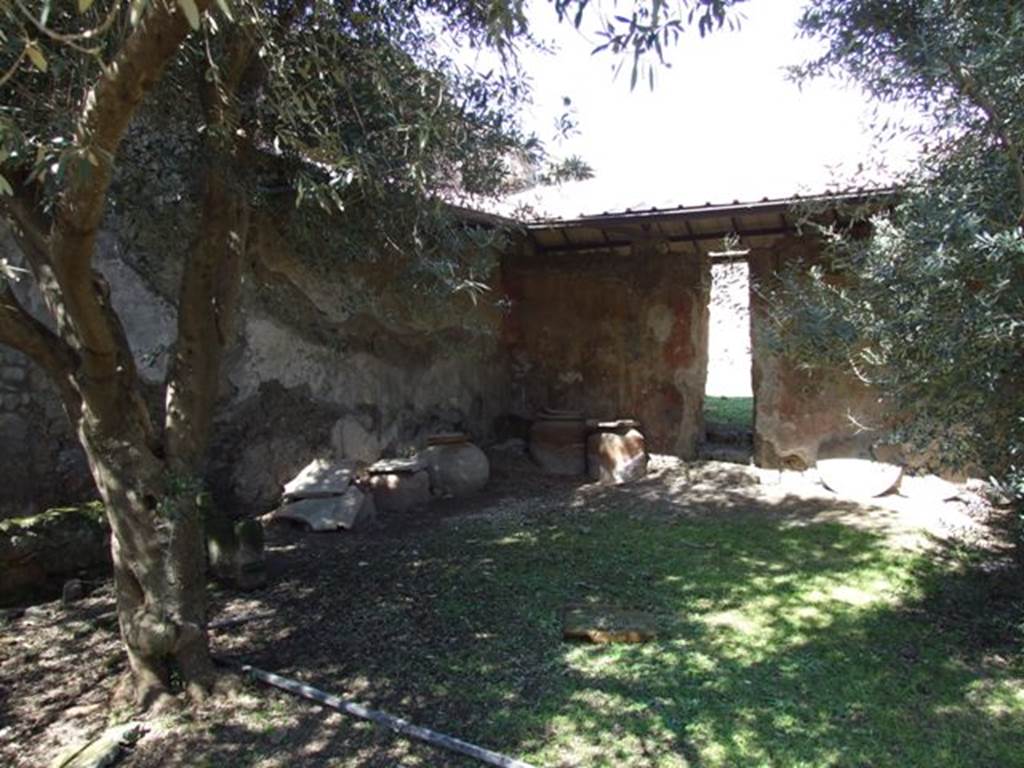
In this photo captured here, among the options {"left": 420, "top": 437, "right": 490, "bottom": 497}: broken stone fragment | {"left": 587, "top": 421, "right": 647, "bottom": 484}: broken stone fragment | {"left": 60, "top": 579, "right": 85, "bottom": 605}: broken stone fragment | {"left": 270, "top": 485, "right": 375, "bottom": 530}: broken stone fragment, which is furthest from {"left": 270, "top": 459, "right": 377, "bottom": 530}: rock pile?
{"left": 587, "top": 421, "right": 647, "bottom": 484}: broken stone fragment

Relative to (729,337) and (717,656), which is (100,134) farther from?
(729,337)

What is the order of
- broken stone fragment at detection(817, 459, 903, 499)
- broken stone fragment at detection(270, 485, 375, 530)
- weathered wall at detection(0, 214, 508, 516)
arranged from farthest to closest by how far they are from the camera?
broken stone fragment at detection(817, 459, 903, 499) < broken stone fragment at detection(270, 485, 375, 530) < weathered wall at detection(0, 214, 508, 516)

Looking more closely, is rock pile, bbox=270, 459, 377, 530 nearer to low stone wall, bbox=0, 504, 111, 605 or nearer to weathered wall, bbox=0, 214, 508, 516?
weathered wall, bbox=0, 214, 508, 516

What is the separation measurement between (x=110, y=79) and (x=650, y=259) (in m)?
6.69

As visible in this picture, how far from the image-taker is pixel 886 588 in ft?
15.3

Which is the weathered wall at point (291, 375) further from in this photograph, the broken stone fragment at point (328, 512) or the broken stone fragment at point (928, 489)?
the broken stone fragment at point (928, 489)

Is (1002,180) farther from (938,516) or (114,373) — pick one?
(114,373)

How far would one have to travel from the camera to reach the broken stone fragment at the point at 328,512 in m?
6.05

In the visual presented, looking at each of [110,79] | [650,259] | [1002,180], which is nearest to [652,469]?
[650,259]

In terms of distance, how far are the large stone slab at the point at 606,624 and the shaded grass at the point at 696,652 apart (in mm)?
68

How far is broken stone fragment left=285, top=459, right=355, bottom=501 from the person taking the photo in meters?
6.27

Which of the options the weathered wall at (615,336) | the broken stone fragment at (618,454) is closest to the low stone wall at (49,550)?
the broken stone fragment at (618,454)

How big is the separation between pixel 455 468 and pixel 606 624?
3.61 meters

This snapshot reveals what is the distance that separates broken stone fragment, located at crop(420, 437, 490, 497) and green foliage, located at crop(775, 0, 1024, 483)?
4099mm
